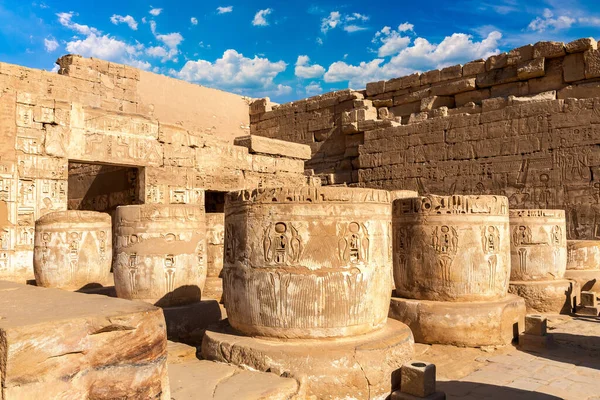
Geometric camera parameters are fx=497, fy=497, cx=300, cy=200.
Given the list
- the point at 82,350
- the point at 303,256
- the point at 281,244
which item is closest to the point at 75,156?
the point at 281,244

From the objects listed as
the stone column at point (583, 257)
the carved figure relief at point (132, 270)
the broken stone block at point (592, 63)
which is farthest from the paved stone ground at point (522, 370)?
the broken stone block at point (592, 63)

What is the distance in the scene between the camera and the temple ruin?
2.71 m

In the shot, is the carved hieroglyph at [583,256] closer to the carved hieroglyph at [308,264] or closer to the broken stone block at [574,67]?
the broken stone block at [574,67]

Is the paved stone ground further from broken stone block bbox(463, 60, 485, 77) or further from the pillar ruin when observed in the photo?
broken stone block bbox(463, 60, 485, 77)

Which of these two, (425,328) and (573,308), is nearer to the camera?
(425,328)

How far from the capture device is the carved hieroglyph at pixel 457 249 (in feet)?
18.2

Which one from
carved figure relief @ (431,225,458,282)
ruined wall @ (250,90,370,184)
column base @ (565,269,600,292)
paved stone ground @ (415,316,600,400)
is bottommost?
paved stone ground @ (415,316,600,400)

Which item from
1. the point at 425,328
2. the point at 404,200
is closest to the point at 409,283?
the point at 425,328

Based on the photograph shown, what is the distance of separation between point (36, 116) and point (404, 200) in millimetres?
6868

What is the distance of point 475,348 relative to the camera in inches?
207

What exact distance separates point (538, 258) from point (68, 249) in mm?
6840

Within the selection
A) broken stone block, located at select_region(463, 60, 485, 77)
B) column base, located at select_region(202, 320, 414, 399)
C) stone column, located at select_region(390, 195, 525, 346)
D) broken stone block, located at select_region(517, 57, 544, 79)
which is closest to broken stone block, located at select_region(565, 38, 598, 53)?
broken stone block, located at select_region(517, 57, 544, 79)

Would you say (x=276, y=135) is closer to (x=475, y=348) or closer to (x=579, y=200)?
(x=579, y=200)

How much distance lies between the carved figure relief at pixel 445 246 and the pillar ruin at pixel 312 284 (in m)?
1.73
